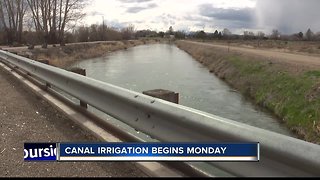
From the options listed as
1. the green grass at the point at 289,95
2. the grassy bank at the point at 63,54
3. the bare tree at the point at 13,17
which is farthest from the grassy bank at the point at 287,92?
the bare tree at the point at 13,17

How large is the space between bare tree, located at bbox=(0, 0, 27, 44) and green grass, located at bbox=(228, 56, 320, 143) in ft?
177

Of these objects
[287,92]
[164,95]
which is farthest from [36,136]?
[287,92]

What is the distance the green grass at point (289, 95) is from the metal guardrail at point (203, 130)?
6516mm

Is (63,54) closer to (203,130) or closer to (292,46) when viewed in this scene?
(203,130)

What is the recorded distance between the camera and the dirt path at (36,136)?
167 inches

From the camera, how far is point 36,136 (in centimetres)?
583

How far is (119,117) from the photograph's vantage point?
17.3 ft

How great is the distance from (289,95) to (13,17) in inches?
2440

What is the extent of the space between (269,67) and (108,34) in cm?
10955

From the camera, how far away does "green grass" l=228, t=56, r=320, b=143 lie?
11.9 meters

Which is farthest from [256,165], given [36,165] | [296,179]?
[36,165]

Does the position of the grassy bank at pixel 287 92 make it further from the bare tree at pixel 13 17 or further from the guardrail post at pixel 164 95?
the bare tree at pixel 13 17

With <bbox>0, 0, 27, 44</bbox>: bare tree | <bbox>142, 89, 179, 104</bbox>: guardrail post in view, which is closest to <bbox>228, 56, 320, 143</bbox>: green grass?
<bbox>142, 89, 179, 104</bbox>: guardrail post

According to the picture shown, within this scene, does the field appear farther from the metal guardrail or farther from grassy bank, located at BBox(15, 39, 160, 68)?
the metal guardrail
